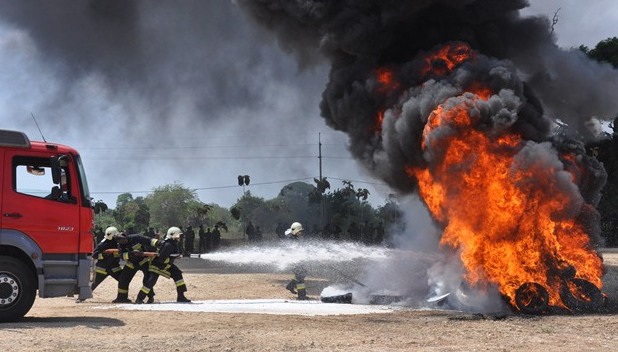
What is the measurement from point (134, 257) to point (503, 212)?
8.63 meters

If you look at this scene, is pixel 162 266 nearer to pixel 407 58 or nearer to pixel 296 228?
pixel 296 228

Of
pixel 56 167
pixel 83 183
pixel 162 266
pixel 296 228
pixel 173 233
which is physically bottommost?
pixel 162 266

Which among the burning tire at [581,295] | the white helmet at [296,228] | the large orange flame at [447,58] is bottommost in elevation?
the burning tire at [581,295]

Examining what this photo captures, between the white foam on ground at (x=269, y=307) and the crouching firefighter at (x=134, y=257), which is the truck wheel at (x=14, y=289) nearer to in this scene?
the white foam on ground at (x=269, y=307)

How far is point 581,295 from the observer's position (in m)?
15.1

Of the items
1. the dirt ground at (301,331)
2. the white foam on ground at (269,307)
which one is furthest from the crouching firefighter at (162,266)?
the dirt ground at (301,331)

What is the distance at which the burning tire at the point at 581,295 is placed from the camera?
588 inches

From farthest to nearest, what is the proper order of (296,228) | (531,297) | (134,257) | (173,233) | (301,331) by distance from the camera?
(296,228)
(134,257)
(173,233)
(531,297)
(301,331)

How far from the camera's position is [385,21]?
63.2 ft

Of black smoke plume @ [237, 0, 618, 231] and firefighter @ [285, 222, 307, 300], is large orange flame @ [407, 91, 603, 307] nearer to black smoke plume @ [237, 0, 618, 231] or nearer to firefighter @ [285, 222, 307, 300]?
black smoke plume @ [237, 0, 618, 231]

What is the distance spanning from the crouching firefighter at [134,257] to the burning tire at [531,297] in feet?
27.2

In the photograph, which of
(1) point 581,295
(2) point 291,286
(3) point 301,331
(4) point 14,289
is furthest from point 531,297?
(4) point 14,289

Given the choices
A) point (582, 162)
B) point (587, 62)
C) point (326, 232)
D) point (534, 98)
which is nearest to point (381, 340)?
point (582, 162)

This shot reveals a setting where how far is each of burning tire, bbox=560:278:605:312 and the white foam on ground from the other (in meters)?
3.64
